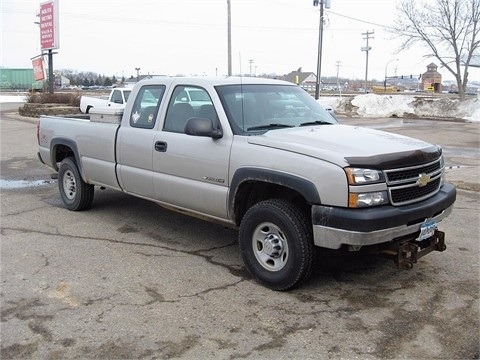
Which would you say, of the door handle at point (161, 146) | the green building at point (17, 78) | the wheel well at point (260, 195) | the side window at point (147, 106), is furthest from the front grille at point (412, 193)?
the green building at point (17, 78)

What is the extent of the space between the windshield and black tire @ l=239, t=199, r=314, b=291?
2.75ft

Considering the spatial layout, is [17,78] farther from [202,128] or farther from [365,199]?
[365,199]

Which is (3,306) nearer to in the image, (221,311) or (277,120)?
(221,311)

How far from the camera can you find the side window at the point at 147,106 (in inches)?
223

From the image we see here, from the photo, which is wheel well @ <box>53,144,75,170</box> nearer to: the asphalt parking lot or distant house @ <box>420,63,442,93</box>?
the asphalt parking lot

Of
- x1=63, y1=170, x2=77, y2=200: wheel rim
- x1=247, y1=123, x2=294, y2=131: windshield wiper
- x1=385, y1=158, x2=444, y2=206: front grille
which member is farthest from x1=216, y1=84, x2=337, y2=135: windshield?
x1=63, y1=170, x2=77, y2=200: wheel rim

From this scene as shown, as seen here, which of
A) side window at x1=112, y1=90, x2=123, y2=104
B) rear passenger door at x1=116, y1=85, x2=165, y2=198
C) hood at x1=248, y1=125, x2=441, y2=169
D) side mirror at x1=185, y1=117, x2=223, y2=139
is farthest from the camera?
side window at x1=112, y1=90, x2=123, y2=104

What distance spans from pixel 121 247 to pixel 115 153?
1178 mm

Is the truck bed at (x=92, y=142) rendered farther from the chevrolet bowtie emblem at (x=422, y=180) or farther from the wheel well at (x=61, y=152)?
the chevrolet bowtie emblem at (x=422, y=180)

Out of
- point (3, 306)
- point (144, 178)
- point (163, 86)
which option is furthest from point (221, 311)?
point (163, 86)

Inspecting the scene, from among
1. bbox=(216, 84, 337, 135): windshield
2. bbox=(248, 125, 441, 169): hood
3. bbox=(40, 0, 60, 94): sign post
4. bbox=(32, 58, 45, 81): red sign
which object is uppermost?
bbox=(40, 0, 60, 94): sign post

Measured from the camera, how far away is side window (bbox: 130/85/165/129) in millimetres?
5656

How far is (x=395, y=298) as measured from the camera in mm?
4293

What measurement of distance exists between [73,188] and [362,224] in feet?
15.5
